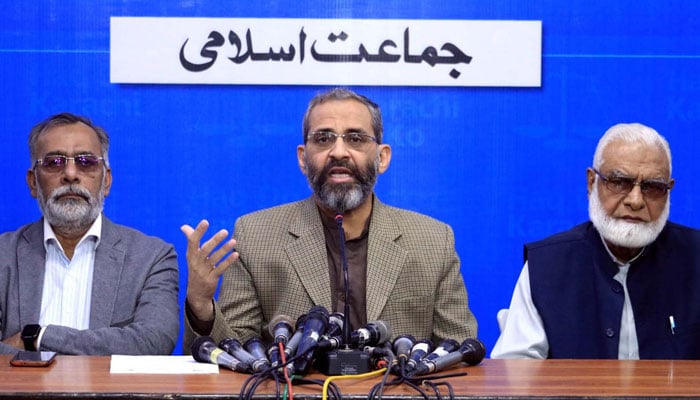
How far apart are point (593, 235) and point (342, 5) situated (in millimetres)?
1678

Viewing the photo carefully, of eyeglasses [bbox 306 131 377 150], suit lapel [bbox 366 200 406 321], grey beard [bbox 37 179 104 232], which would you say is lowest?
suit lapel [bbox 366 200 406 321]

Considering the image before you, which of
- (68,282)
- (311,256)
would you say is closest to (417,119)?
(311,256)

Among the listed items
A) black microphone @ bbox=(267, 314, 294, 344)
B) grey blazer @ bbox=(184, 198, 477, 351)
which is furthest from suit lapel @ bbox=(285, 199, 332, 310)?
black microphone @ bbox=(267, 314, 294, 344)

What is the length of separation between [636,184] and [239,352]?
1.68 metres

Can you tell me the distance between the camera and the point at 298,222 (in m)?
3.68

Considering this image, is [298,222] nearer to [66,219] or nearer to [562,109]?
[66,219]

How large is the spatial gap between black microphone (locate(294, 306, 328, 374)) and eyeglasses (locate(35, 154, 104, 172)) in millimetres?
1715

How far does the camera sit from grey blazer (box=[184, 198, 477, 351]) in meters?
3.53

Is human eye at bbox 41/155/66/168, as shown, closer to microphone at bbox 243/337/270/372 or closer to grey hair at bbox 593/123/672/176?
microphone at bbox 243/337/270/372

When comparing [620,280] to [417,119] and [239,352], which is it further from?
[239,352]

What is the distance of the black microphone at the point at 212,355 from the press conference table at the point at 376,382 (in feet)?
0.09

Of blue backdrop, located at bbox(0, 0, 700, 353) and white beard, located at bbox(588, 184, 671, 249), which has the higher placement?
blue backdrop, located at bbox(0, 0, 700, 353)

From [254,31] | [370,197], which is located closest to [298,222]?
[370,197]

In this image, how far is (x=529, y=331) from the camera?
3477mm
